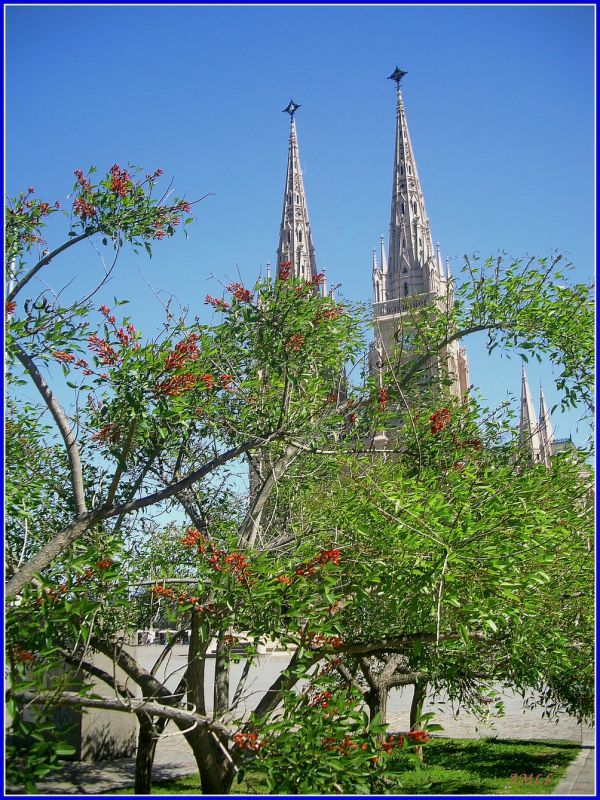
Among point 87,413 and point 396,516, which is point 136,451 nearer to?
point 87,413

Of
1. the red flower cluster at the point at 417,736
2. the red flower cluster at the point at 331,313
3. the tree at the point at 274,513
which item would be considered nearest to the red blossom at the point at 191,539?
the tree at the point at 274,513

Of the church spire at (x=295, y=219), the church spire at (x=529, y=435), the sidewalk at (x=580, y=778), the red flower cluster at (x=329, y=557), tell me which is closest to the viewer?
the red flower cluster at (x=329, y=557)

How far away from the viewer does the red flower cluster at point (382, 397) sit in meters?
7.57

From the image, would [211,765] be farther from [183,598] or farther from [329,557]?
[329,557]

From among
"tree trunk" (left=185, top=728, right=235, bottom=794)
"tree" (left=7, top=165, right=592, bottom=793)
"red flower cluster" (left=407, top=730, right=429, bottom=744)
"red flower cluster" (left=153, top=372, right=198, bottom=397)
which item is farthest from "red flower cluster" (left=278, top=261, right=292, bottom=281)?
"tree trunk" (left=185, top=728, right=235, bottom=794)

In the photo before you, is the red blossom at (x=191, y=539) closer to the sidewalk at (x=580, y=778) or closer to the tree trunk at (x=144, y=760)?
the tree trunk at (x=144, y=760)

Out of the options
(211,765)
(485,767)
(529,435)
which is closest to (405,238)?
(485,767)

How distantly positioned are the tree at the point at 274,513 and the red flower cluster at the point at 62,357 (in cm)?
1

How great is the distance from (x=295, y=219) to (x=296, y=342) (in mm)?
63417

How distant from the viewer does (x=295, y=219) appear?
6850cm

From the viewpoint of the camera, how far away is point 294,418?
6.63 m

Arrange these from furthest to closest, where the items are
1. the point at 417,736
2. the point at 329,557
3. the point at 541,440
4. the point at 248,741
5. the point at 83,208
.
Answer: the point at 541,440 → the point at 83,208 → the point at 329,557 → the point at 248,741 → the point at 417,736

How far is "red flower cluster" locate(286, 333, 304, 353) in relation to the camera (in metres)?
7.02

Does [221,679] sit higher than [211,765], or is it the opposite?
[221,679]
